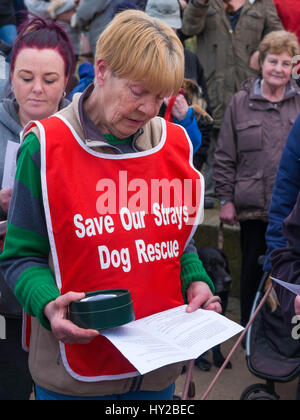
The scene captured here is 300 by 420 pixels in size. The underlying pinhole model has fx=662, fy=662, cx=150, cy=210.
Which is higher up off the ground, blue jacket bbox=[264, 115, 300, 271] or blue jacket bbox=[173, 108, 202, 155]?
blue jacket bbox=[173, 108, 202, 155]

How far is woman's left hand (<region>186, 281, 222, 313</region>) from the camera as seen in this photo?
2.04 meters

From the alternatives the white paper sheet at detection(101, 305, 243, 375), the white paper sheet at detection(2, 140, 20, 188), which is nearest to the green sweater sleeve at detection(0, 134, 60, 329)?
the white paper sheet at detection(101, 305, 243, 375)

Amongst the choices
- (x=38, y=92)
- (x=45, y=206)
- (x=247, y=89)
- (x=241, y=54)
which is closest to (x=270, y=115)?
(x=247, y=89)

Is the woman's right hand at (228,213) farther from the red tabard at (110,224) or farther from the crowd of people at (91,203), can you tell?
the red tabard at (110,224)

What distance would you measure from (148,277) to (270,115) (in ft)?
9.77

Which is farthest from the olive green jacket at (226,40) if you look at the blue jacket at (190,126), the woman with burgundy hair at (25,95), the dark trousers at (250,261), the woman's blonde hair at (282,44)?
the woman with burgundy hair at (25,95)

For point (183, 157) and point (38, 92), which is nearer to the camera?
point (183, 157)

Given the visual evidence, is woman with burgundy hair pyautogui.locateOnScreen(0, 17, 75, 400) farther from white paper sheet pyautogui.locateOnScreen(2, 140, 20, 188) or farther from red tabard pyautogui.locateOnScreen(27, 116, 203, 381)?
red tabard pyautogui.locateOnScreen(27, 116, 203, 381)

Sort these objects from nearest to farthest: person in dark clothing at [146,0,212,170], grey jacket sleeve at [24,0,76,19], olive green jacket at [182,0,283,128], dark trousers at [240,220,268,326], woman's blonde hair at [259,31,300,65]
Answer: person in dark clothing at [146,0,212,170]
woman's blonde hair at [259,31,300,65]
dark trousers at [240,220,268,326]
olive green jacket at [182,0,283,128]
grey jacket sleeve at [24,0,76,19]

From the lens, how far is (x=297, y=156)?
2.79m

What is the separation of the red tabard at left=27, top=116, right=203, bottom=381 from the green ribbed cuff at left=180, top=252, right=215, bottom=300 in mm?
86

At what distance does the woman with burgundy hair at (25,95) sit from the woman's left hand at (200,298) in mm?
786

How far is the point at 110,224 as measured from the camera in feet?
6.26
